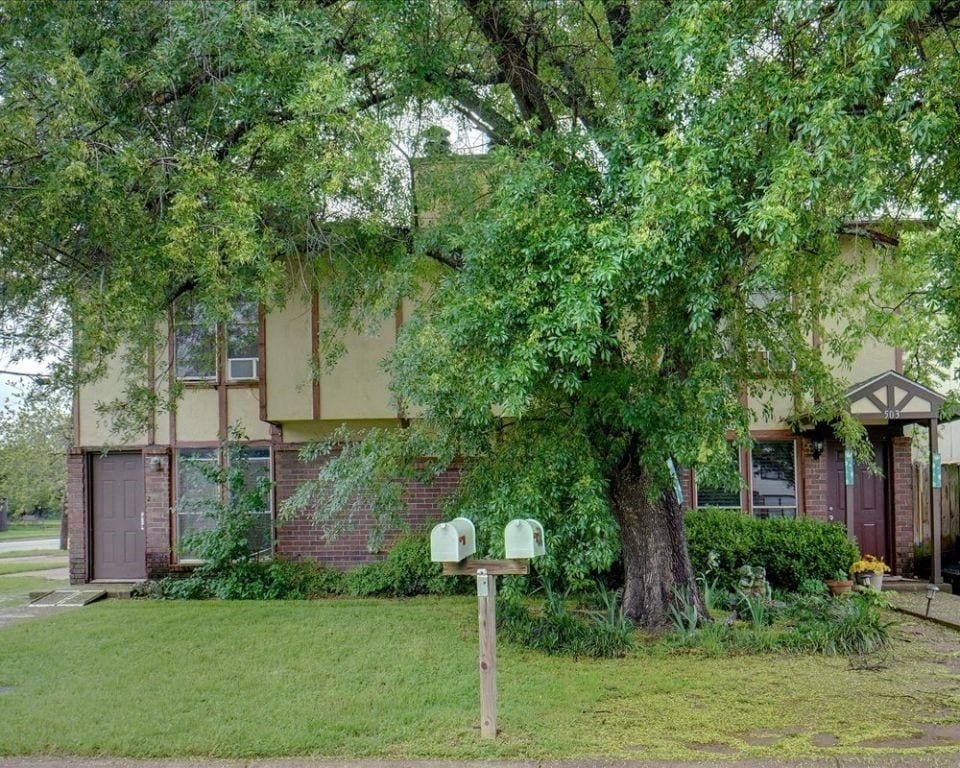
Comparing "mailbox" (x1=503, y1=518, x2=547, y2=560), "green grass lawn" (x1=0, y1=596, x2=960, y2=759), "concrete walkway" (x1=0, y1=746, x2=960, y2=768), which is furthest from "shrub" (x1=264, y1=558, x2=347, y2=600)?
"mailbox" (x1=503, y1=518, x2=547, y2=560)

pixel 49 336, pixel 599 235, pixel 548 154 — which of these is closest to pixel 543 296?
pixel 599 235

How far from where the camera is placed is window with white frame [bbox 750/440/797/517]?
13.9 meters

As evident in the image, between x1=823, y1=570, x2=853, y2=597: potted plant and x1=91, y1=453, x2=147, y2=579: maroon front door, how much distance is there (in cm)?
1118

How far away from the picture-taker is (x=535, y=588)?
12273mm

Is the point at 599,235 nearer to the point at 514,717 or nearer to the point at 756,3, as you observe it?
the point at 756,3

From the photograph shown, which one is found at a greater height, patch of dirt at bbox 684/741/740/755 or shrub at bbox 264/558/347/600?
patch of dirt at bbox 684/741/740/755

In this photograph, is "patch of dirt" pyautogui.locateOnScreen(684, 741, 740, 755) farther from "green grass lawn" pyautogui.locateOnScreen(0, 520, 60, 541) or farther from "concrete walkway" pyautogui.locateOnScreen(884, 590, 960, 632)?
"green grass lawn" pyautogui.locateOnScreen(0, 520, 60, 541)

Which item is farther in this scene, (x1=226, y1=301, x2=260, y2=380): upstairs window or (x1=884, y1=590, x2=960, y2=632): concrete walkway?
(x1=226, y1=301, x2=260, y2=380): upstairs window

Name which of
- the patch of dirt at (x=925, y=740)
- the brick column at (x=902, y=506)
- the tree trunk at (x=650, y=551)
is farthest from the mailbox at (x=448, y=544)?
the brick column at (x=902, y=506)

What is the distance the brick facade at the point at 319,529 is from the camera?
14094 millimetres

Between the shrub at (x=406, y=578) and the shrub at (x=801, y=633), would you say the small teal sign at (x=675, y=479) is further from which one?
the shrub at (x=406, y=578)

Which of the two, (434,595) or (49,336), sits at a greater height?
(49,336)

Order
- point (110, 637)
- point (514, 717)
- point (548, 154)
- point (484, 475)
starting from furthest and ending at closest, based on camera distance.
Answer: point (110, 637), point (484, 475), point (548, 154), point (514, 717)

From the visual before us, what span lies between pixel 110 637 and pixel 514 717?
5.95 meters
